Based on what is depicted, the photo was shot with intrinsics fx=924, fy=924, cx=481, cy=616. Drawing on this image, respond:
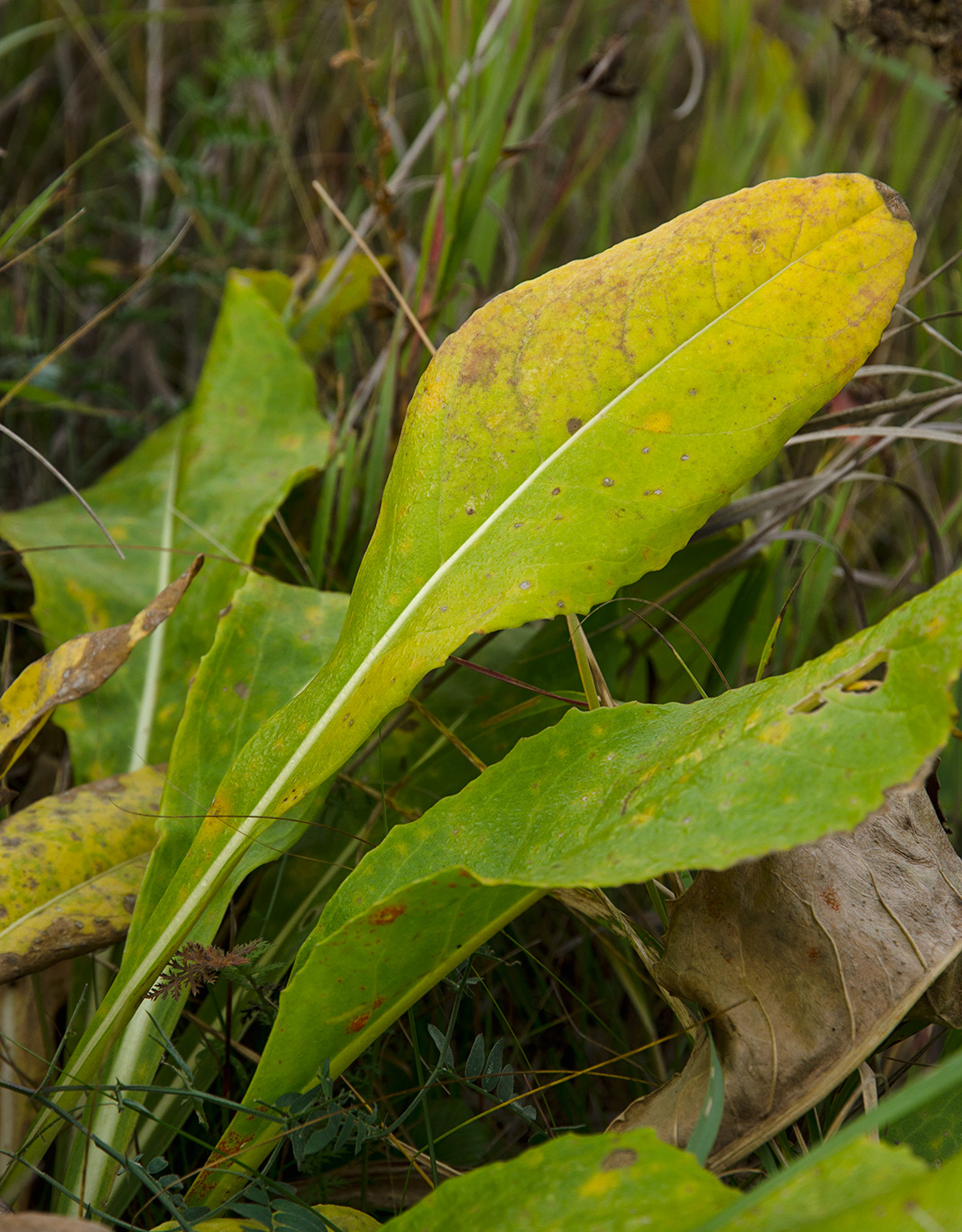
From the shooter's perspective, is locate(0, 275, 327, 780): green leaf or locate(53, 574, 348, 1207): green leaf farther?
locate(0, 275, 327, 780): green leaf

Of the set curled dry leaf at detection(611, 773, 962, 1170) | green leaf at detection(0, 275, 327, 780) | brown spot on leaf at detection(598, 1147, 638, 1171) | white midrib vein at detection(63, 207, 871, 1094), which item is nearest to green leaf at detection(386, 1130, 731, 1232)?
brown spot on leaf at detection(598, 1147, 638, 1171)

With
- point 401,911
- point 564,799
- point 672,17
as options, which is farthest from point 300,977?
point 672,17

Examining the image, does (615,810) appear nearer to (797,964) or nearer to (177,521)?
(797,964)

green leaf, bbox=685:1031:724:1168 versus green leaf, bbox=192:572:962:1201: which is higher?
green leaf, bbox=192:572:962:1201

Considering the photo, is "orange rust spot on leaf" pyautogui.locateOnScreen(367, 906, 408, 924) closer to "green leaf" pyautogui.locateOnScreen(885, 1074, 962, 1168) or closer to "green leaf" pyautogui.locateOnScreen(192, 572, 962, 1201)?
"green leaf" pyautogui.locateOnScreen(192, 572, 962, 1201)

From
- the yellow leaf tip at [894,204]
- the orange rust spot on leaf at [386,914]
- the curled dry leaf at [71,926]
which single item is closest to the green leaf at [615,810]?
the orange rust spot on leaf at [386,914]

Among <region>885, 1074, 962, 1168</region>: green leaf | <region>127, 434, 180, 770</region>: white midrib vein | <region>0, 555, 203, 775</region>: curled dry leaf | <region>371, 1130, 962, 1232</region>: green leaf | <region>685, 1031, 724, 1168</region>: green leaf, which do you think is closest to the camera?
<region>371, 1130, 962, 1232</region>: green leaf
